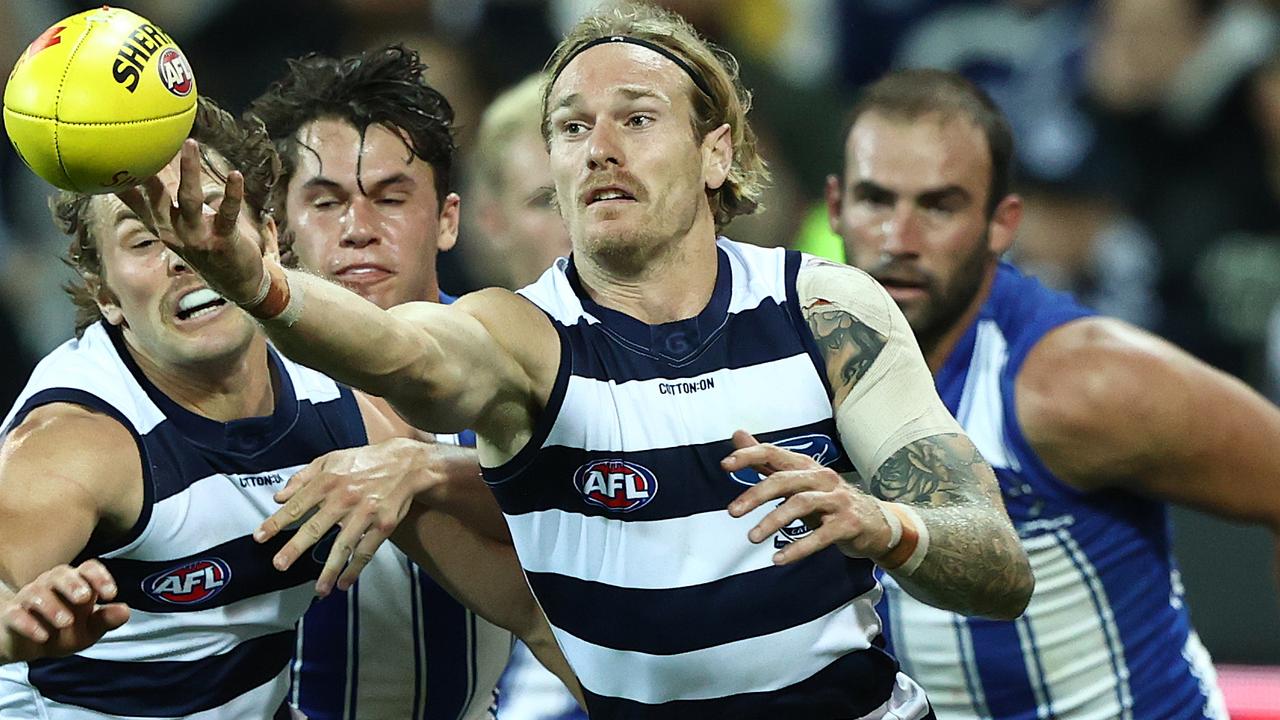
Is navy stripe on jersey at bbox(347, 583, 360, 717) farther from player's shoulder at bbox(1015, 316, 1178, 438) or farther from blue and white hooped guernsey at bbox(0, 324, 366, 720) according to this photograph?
player's shoulder at bbox(1015, 316, 1178, 438)

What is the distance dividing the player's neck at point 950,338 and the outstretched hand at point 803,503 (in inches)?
71.4

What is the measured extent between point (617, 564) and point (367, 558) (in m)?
0.54

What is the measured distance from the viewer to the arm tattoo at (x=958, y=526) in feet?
10.5

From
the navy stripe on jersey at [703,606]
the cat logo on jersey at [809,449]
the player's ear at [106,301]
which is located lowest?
the navy stripe on jersey at [703,606]

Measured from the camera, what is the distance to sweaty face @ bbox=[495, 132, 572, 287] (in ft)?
20.0

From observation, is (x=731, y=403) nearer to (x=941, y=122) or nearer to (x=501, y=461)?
(x=501, y=461)

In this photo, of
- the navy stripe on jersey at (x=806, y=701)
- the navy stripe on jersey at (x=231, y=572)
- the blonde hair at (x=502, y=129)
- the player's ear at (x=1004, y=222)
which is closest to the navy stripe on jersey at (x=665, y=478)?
the navy stripe on jersey at (x=806, y=701)

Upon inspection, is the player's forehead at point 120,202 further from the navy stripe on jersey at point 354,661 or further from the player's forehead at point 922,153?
the player's forehead at point 922,153

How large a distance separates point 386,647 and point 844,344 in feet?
5.21

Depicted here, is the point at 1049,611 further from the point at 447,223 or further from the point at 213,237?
the point at 213,237

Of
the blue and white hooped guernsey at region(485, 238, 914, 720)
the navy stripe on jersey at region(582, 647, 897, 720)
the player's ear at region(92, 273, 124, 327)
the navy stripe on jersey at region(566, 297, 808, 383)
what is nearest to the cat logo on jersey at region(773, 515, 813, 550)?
the blue and white hooped guernsey at region(485, 238, 914, 720)

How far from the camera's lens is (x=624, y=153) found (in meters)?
3.60

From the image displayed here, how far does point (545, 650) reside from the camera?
417cm

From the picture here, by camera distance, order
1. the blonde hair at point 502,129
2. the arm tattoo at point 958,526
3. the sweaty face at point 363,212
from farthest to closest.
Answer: the blonde hair at point 502,129 < the sweaty face at point 363,212 < the arm tattoo at point 958,526
